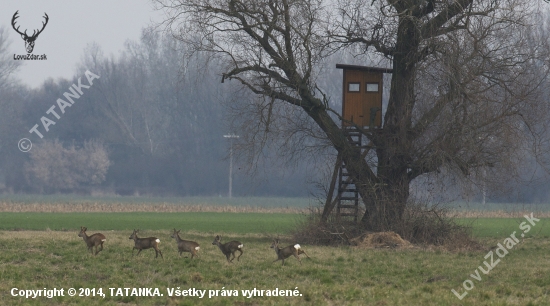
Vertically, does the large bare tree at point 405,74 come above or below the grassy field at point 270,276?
above

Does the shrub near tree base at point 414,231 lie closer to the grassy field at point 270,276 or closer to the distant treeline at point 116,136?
the grassy field at point 270,276

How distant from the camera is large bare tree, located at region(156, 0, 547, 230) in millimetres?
26078

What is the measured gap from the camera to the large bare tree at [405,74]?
26078mm

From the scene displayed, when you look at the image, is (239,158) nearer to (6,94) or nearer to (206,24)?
(206,24)

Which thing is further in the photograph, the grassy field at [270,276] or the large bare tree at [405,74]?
the large bare tree at [405,74]

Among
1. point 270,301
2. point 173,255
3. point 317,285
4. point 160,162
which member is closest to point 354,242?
point 173,255

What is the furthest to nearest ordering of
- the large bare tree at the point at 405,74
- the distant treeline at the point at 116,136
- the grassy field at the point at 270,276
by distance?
the distant treeline at the point at 116,136
the large bare tree at the point at 405,74
the grassy field at the point at 270,276


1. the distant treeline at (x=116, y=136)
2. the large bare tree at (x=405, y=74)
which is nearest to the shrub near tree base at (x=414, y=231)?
the large bare tree at (x=405, y=74)

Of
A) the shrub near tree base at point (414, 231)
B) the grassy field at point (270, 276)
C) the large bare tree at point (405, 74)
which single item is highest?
the large bare tree at point (405, 74)

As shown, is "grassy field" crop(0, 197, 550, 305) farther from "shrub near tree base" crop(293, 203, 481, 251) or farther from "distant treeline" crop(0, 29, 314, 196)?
"distant treeline" crop(0, 29, 314, 196)

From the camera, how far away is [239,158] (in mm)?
28656

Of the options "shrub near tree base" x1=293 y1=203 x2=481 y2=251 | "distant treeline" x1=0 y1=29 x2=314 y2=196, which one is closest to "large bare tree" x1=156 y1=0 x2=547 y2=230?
"shrub near tree base" x1=293 y1=203 x2=481 y2=251

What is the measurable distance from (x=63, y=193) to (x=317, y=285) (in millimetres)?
98033

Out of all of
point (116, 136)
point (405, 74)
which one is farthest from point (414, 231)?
point (116, 136)
